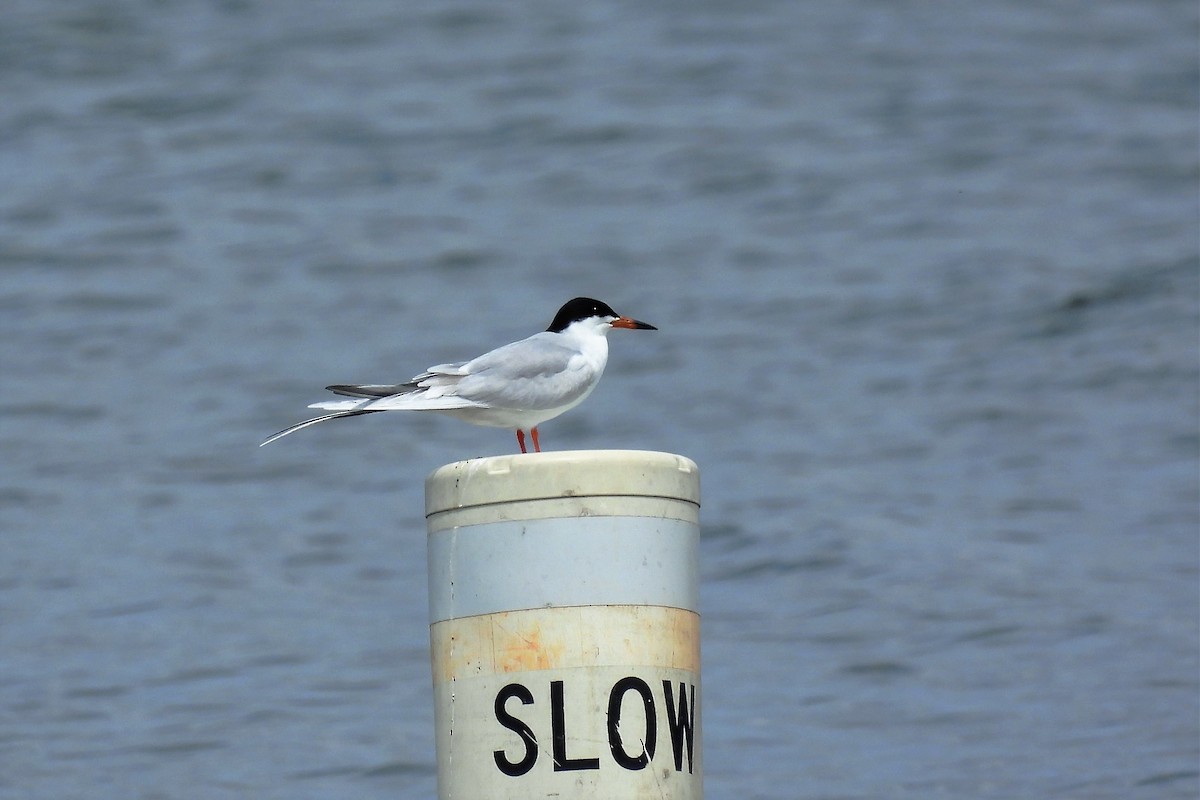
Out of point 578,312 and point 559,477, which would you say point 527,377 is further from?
point 559,477

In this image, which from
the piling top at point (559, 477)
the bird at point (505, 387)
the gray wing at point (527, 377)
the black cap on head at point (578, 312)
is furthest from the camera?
the black cap on head at point (578, 312)

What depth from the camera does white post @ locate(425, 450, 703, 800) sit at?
4965 mm

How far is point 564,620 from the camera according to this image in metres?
4.99

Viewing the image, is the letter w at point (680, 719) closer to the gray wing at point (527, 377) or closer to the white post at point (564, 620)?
the white post at point (564, 620)

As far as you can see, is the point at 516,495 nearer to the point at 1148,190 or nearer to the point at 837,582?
the point at 837,582

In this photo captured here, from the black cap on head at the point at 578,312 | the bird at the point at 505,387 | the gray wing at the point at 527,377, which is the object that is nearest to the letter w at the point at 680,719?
the bird at the point at 505,387

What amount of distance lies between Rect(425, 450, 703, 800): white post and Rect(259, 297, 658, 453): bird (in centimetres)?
90

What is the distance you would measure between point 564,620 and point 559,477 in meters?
0.37

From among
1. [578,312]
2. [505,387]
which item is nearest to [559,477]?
[505,387]

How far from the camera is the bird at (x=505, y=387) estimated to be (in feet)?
19.6

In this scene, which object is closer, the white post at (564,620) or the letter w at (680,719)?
the white post at (564,620)

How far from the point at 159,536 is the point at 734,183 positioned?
34.7ft

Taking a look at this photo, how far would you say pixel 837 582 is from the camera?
14.3 m

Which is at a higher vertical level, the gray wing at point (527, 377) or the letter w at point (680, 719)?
the gray wing at point (527, 377)
